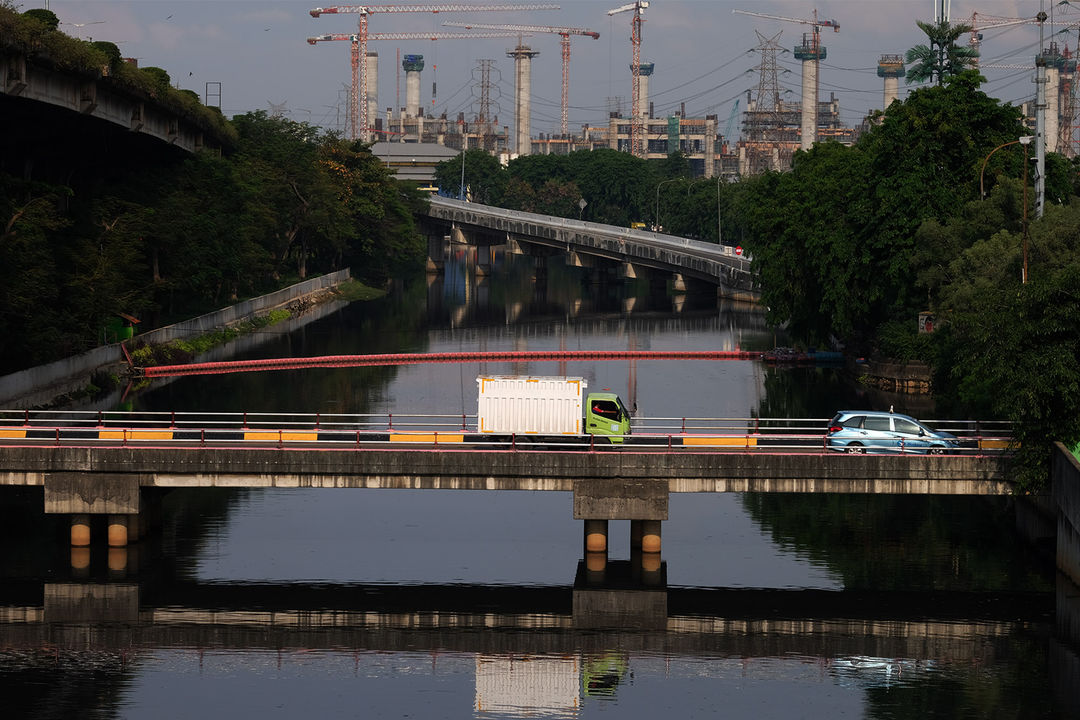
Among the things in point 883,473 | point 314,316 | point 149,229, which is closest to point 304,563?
point 883,473

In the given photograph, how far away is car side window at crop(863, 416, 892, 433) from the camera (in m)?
65.2

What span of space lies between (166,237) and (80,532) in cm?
5737

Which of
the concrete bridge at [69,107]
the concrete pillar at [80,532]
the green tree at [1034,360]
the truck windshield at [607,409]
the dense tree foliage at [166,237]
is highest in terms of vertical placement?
the concrete bridge at [69,107]

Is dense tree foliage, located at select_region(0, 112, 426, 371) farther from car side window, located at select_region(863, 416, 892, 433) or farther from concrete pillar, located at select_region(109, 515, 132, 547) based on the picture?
car side window, located at select_region(863, 416, 892, 433)

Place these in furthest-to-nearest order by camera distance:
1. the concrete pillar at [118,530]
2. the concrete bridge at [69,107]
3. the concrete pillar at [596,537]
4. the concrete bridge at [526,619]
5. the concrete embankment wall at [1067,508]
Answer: the concrete bridge at [69,107] < the concrete pillar at [118,530] < the concrete pillar at [596,537] < the concrete embankment wall at [1067,508] < the concrete bridge at [526,619]

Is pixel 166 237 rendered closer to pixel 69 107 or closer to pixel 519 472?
pixel 69 107

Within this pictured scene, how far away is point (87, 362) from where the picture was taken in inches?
4040

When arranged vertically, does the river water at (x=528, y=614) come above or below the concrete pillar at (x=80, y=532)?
below

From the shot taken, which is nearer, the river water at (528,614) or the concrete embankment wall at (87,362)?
the river water at (528,614)

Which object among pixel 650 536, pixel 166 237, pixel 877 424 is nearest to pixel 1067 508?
pixel 877 424

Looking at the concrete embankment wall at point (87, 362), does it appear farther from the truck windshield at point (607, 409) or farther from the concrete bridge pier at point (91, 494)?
the truck windshield at point (607, 409)

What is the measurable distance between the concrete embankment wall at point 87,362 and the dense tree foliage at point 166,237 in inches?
43.7

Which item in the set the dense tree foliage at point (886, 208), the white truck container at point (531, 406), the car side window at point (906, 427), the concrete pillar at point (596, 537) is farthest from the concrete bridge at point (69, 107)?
the car side window at point (906, 427)

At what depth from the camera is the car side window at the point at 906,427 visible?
6475 centimetres
